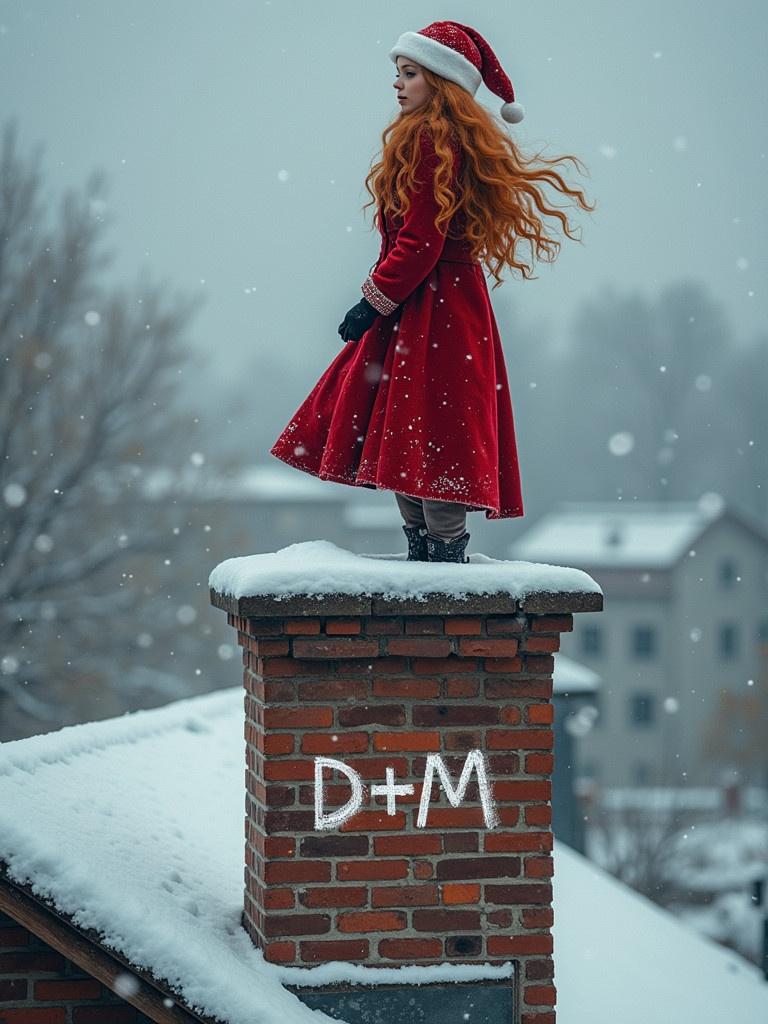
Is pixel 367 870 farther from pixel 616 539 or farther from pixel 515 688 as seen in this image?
pixel 616 539

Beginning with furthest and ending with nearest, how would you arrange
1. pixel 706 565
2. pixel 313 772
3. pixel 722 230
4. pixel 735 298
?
pixel 722 230 < pixel 735 298 < pixel 706 565 < pixel 313 772

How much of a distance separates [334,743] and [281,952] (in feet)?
1.83

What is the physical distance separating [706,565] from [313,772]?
1767 inches

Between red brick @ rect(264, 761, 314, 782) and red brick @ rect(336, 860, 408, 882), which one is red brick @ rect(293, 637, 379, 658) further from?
red brick @ rect(336, 860, 408, 882)

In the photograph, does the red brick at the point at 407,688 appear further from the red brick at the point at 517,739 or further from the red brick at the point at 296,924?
the red brick at the point at 296,924

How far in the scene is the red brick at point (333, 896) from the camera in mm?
3611

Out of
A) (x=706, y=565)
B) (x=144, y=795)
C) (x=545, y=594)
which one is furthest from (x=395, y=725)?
(x=706, y=565)

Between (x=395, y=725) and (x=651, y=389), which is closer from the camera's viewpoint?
(x=395, y=725)

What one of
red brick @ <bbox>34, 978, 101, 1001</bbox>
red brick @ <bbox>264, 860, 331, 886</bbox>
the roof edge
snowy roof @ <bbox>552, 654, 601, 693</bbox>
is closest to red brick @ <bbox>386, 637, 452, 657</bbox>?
red brick @ <bbox>264, 860, 331, 886</bbox>

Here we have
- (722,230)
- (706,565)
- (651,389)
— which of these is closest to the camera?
(706,565)

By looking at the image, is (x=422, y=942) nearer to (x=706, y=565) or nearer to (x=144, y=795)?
(x=144, y=795)

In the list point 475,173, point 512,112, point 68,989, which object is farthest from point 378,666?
point 512,112

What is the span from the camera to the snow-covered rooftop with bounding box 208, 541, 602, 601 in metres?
3.57

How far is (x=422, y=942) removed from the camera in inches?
143
